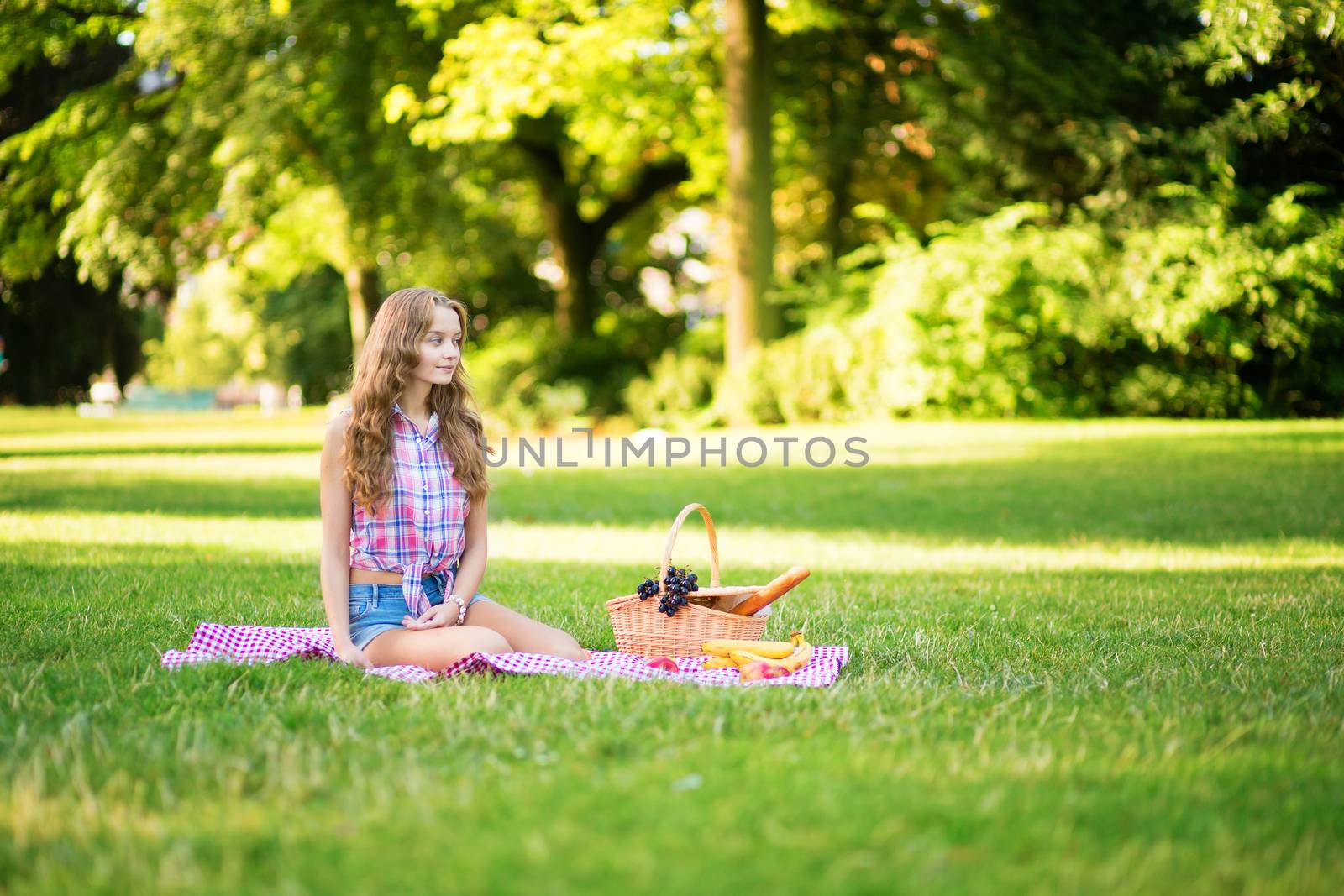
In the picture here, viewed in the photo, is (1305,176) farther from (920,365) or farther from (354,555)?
(354,555)

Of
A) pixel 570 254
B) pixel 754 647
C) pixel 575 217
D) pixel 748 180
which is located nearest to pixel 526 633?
pixel 754 647

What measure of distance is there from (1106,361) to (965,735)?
604 inches

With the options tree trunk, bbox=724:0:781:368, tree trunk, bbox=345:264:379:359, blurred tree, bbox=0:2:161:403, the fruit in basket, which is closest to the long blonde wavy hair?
the fruit in basket

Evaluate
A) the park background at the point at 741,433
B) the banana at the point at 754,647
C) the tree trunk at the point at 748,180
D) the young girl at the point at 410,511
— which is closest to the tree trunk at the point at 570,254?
the park background at the point at 741,433

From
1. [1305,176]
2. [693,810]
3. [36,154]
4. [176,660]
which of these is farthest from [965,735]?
[36,154]

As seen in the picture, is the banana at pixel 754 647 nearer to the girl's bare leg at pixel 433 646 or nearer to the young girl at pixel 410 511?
the young girl at pixel 410 511

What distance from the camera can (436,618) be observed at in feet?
14.7

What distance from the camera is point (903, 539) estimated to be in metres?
8.72

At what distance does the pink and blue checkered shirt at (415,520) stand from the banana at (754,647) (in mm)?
1121

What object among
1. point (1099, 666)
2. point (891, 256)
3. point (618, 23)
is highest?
point (618, 23)

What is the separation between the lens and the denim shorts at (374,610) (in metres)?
4.52

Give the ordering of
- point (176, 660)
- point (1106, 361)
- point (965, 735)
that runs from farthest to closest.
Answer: point (1106, 361), point (176, 660), point (965, 735)

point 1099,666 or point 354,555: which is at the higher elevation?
point 354,555

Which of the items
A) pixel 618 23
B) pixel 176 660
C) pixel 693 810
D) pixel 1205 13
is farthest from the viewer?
pixel 618 23
